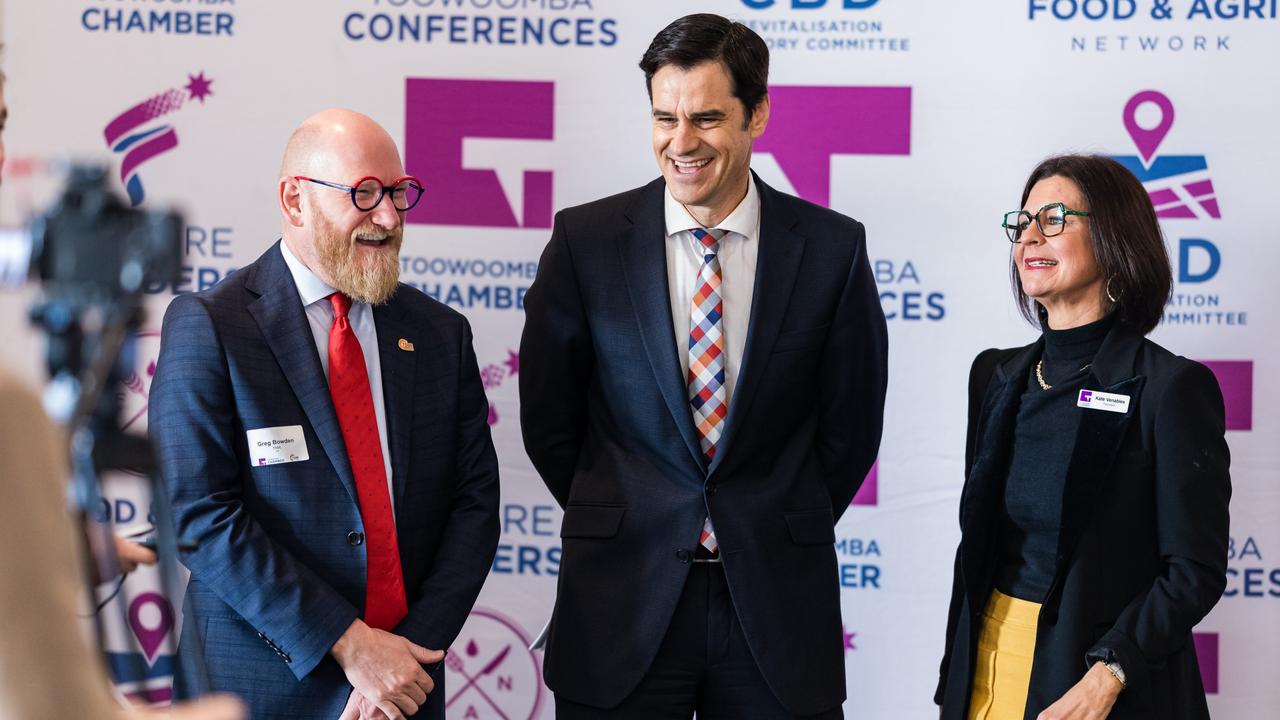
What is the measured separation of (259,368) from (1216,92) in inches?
115

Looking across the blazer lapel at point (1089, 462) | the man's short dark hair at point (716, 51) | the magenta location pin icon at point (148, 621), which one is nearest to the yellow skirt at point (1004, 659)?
the blazer lapel at point (1089, 462)

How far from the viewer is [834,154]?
12.5 ft

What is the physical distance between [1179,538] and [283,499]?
6.12ft

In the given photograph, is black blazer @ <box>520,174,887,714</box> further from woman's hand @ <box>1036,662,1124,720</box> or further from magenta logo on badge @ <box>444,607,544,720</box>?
magenta logo on badge @ <box>444,607,544,720</box>

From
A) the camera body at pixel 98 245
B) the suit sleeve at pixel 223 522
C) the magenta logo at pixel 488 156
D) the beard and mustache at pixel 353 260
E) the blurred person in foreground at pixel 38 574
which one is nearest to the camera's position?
the camera body at pixel 98 245

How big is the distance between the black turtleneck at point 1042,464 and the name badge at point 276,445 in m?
A: 1.55

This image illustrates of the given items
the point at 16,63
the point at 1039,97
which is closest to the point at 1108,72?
the point at 1039,97

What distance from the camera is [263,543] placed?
252 centimetres

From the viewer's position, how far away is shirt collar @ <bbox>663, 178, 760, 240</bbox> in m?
2.83

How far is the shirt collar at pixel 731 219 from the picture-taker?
111 inches

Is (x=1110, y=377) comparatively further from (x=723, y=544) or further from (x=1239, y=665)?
(x=1239, y=665)

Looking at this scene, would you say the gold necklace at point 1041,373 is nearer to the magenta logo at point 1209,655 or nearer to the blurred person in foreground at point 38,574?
the magenta logo at point 1209,655

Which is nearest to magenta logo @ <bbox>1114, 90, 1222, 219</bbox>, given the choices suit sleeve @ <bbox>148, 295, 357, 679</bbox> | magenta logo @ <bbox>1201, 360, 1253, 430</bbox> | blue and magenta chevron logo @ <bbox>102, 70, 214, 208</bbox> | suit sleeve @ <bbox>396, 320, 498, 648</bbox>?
magenta logo @ <bbox>1201, 360, 1253, 430</bbox>

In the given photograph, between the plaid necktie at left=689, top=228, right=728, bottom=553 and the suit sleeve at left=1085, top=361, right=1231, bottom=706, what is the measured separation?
0.90 meters
